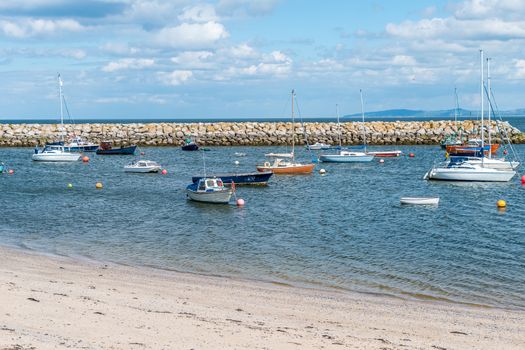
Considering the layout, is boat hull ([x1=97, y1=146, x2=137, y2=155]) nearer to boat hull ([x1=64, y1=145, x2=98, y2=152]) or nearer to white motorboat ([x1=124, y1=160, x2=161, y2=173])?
boat hull ([x1=64, y1=145, x2=98, y2=152])

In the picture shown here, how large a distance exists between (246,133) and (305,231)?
72564 mm

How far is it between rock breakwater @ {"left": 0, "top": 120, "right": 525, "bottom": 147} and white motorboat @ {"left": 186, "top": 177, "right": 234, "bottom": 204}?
59.6 meters

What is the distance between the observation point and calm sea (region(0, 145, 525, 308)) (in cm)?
2077

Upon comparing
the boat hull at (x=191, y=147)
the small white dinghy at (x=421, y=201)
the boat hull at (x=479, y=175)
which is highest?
the boat hull at (x=191, y=147)

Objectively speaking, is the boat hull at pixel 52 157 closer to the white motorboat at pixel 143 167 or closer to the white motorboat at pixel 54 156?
the white motorboat at pixel 54 156

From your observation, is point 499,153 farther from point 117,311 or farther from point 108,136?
point 117,311

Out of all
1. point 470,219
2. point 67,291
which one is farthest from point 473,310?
point 470,219

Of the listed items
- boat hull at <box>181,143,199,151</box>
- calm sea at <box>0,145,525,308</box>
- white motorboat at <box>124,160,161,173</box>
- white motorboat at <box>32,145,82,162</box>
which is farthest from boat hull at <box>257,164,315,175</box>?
boat hull at <box>181,143,199,151</box>

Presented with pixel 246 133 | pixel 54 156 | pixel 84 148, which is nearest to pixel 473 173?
pixel 54 156

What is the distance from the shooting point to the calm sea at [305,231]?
20766mm

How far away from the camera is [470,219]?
108 ft

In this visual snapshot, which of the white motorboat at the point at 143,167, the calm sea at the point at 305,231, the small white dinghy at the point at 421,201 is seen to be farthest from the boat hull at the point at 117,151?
the small white dinghy at the point at 421,201

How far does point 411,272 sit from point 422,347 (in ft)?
28.4

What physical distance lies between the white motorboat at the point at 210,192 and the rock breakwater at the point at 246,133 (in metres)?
59.6
